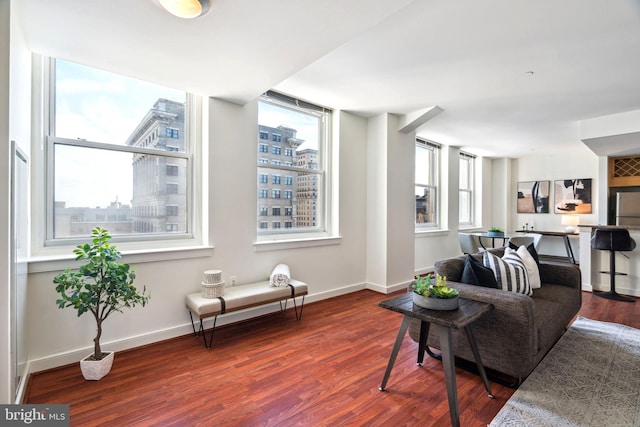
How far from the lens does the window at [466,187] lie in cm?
724

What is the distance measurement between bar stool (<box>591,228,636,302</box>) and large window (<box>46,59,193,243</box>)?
5.35 m

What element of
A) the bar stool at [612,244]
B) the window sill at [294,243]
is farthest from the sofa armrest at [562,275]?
the window sill at [294,243]

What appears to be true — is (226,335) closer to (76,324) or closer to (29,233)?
(76,324)

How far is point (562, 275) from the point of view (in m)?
3.07

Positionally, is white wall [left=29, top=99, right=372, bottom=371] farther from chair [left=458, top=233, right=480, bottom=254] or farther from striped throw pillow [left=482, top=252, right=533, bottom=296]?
chair [left=458, top=233, right=480, bottom=254]

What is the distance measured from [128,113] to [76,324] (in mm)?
1866

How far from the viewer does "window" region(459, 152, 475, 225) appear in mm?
7242

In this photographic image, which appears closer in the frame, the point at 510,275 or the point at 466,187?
the point at 510,275

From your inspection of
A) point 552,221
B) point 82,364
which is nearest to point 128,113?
point 82,364

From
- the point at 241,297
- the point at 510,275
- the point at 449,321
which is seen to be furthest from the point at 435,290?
the point at 241,297

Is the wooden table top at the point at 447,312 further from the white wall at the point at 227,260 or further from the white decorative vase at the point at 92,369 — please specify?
the white decorative vase at the point at 92,369

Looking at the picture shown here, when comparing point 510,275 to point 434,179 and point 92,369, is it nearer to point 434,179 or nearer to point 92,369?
point 92,369

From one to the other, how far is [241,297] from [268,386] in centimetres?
93

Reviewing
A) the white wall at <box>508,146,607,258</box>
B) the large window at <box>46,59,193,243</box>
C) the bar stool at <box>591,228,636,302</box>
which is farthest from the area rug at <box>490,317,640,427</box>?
the white wall at <box>508,146,607,258</box>
